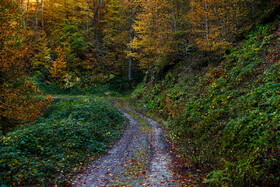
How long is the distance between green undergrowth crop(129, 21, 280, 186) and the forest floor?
100cm

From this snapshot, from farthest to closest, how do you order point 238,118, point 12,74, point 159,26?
point 159,26 → point 12,74 → point 238,118

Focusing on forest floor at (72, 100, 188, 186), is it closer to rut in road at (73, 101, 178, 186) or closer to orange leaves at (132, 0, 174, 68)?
rut in road at (73, 101, 178, 186)

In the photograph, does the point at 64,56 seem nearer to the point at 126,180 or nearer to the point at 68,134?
the point at 68,134

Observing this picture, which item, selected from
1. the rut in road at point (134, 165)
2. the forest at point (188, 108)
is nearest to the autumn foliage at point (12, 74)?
the forest at point (188, 108)

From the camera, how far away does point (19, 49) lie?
8.09 metres

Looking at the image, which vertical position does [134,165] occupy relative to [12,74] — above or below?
below

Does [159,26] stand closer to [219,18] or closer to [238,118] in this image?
[219,18]

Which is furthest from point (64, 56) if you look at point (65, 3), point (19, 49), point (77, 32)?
A: point (19, 49)

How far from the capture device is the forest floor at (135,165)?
215 inches

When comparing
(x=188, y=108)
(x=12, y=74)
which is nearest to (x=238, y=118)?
(x=188, y=108)

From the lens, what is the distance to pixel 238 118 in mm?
6316

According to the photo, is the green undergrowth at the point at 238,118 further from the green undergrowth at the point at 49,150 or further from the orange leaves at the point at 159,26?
the orange leaves at the point at 159,26

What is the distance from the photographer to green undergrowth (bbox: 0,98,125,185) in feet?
16.4

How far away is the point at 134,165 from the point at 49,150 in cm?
357
